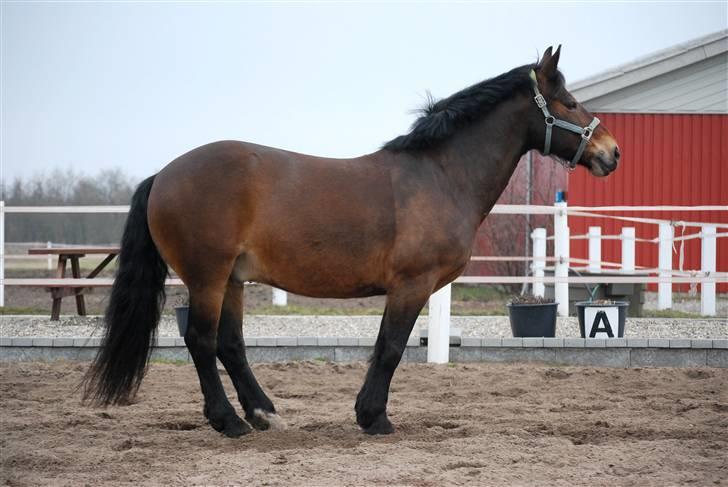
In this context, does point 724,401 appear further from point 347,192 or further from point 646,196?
point 646,196

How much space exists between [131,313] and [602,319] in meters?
5.01

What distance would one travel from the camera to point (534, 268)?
11.3 metres

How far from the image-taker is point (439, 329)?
7340 mm

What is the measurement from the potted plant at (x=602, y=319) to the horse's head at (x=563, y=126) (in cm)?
320

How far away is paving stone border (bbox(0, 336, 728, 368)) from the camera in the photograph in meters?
7.40

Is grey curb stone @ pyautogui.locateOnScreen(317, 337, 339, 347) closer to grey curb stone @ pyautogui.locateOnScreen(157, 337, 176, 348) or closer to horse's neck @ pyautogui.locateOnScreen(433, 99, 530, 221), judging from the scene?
grey curb stone @ pyautogui.locateOnScreen(157, 337, 176, 348)

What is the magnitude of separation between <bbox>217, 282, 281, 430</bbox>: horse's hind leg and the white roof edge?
34.6 feet

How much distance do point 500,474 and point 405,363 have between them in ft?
12.0

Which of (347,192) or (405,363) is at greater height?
(347,192)

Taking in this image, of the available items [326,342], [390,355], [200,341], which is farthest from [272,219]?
→ [326,342]

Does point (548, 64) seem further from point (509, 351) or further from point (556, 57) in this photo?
point (509, 351)

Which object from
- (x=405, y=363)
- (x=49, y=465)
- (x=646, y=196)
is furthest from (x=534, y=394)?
(x=646, y=196)

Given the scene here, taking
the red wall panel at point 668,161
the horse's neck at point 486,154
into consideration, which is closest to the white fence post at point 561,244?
the horse's neck at point 486,154

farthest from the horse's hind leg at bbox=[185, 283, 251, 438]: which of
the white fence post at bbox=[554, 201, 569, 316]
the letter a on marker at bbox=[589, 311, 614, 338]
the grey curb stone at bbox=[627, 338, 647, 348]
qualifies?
the white fence post at bbox=[554, 201, 569, 316]
